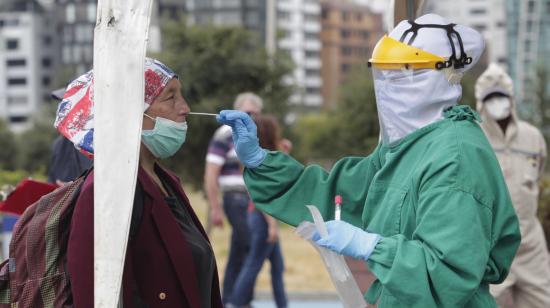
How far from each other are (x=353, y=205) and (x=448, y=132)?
0.83 metres

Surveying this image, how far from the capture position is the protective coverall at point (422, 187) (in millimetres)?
3418

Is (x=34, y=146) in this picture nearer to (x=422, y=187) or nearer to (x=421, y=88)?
(x=421, y=88)

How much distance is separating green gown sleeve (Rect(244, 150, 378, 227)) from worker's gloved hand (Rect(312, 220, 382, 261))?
34.4 inches

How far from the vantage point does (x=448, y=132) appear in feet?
12.1

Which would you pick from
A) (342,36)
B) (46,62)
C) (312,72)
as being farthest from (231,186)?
(342,36)

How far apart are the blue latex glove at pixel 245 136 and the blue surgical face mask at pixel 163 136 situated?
17 cm

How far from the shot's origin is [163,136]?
405cm

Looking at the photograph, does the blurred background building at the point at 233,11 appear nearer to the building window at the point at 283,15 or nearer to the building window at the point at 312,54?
the building window at the point at 283,15

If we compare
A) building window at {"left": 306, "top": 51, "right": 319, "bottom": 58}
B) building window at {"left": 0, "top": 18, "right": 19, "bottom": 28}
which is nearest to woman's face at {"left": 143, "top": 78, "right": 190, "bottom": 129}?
building window at {"left": 0, "top": 18, "right": 19, "bottom": 28}

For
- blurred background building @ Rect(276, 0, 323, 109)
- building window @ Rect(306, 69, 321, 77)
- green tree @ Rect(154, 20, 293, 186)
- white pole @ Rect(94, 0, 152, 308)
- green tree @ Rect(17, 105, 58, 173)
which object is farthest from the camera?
building window @ Rect(306, 69, 321, 77)

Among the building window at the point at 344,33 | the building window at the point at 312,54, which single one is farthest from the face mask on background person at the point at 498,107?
the building window at the point at 344,33

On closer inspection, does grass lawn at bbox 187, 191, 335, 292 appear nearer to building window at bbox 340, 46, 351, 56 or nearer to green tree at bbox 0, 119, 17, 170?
green tree at bbox 0, 119, 17, 170

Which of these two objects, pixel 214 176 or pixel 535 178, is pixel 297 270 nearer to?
pixel 214 176

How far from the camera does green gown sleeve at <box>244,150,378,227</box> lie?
14.5ft
